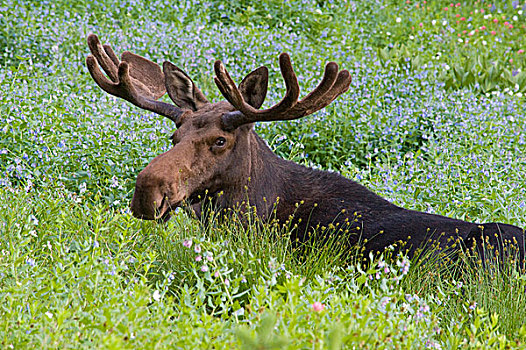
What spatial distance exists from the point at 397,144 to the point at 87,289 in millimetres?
4509

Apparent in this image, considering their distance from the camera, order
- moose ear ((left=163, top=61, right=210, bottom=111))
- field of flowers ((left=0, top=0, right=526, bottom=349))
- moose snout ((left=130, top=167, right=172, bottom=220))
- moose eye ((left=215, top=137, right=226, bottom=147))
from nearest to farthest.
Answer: field of flowers ((left=0, top=0, right=526, bottom=349)), moose snout ((left=130, top=167, right=172, bottom=220)), moose eye ((left=215, top=137, right=226, bottom=147)), moose ear ((left=163, top=61, right=210, bottom=111))

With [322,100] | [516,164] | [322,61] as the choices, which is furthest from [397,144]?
[322,100]

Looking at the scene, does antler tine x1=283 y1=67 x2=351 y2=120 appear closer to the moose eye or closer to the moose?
the moose

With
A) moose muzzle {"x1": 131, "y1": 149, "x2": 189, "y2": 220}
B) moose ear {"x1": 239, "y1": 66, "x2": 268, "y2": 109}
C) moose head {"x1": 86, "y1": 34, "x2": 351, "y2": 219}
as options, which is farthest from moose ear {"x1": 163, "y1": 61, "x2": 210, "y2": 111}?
moose muzzle {"x1": 131, "y1": 149, "x2": 189, "y2": 220}

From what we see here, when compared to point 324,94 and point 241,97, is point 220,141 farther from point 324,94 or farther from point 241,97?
point 324,94

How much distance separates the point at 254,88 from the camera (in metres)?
4.34

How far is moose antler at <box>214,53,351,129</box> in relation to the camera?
13.2 feet

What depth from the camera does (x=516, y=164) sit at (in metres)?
6.44

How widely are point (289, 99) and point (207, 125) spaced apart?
0.55 meters

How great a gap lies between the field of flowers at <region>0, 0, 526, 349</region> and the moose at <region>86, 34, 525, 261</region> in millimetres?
211

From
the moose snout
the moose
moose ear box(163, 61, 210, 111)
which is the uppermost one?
moose ear box(163, 61, 210, 111)

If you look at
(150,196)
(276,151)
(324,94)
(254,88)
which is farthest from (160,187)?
(276,151)

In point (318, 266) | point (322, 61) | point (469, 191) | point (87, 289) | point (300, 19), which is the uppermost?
point (300, 19)

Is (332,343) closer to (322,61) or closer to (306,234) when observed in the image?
(306,234)
